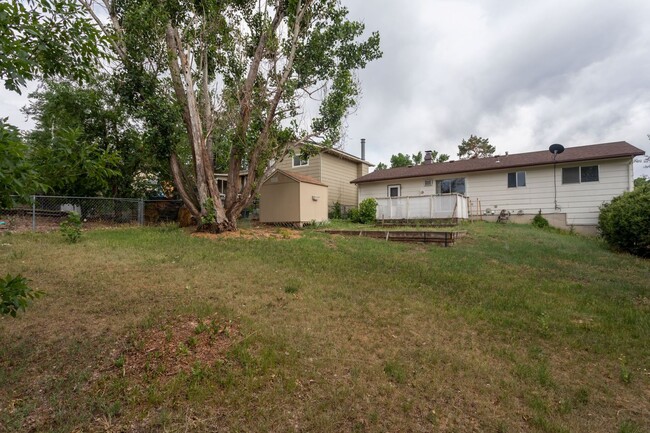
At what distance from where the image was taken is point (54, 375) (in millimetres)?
2912

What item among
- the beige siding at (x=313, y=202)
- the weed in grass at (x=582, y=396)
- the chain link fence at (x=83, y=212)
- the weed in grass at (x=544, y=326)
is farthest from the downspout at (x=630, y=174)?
the chain link fence at (x=83, y=212)

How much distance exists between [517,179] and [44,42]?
1837 centimetres

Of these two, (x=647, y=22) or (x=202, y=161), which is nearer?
(x=647, y=22)

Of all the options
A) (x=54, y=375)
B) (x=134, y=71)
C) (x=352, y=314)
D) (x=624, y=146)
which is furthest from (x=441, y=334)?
(x=624, y=146)

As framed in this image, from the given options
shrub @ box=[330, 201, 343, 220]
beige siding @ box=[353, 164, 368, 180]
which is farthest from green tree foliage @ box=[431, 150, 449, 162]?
shrub @ box=[330, 201, 343, 220]

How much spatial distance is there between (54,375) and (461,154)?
138 feet

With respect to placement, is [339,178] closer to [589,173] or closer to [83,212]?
[589,173]

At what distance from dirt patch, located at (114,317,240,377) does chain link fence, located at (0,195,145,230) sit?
10.1 m

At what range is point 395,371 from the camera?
10.1 feet

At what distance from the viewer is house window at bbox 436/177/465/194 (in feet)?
58.9

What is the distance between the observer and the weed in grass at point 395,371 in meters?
2.97

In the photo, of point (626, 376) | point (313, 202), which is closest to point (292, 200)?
point (313, 202)

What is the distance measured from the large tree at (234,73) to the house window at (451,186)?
884cm

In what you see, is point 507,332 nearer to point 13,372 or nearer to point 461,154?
point 13,372
